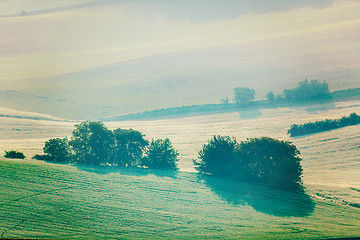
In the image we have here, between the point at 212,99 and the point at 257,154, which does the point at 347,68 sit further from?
the point at 257,154

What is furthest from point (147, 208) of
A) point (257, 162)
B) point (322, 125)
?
point (322, 125)

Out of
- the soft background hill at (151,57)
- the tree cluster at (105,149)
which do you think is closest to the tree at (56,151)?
the tree cluster at (105,149)

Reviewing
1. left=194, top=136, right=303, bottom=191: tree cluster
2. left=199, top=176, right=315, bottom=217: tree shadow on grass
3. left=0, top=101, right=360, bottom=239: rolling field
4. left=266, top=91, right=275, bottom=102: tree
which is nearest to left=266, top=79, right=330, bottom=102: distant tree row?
left=266, top=91, right=275, bottom=102: tree

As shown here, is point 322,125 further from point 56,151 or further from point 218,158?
point 56,151

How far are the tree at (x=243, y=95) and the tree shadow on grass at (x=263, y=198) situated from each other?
52017 mm

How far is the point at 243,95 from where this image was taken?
343 ft

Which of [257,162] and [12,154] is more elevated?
[12,154]

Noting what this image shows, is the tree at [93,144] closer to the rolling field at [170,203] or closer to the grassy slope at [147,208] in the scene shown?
the rolling field at [170,203]

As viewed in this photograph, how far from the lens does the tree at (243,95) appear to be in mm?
104363

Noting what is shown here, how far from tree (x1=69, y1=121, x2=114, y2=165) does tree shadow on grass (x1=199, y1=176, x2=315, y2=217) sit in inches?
493

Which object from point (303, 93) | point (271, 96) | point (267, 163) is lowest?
point (267, 163)

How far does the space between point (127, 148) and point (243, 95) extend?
5221 cm

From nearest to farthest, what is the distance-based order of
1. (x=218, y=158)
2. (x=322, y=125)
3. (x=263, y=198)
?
1. (x=263, y=198)
2. (x=218, y=158)
3. (x=322, y=125)

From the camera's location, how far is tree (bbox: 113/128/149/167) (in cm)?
5753
